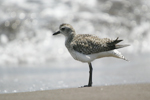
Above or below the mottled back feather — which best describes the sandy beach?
below

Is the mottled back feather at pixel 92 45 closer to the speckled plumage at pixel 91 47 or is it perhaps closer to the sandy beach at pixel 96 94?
the speckled plumage at pixel 91 47

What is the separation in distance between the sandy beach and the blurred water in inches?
46.6

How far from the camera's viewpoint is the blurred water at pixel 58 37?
656 centimetres

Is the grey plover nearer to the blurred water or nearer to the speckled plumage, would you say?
the speckled plumage

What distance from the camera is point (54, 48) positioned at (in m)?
9.49

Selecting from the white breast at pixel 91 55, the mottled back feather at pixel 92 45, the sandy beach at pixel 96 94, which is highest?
the mottled back feather at pixel 92 45

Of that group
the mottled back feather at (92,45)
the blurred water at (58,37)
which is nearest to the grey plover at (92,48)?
the mottled back feather at (92,45)

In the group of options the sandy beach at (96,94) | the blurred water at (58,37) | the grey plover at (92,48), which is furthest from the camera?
the blurred water at (58,37)

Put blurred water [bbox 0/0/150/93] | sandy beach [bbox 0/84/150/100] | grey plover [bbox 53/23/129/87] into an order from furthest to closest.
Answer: blurred water [bbox 0/0/150/93] → grey plover [bbox 53/23/129/87] → sandy beach [bbox 0/84/150/100]

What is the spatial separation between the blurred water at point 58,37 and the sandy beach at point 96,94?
118cm

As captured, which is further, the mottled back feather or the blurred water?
the blurred water

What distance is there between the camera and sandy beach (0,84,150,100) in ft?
13.3

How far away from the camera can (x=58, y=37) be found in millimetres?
10070

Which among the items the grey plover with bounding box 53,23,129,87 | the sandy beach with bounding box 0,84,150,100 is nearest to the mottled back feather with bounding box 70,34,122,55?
the grey plover with bounding box 53,23,129,87
